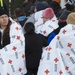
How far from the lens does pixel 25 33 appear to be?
6.93 m

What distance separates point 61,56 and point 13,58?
963mm

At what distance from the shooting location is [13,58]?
6.67 metres

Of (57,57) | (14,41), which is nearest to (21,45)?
(14,41)

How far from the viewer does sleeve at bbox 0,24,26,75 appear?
Answer: 21.8ft

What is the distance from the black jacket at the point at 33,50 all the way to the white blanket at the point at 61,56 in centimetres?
19

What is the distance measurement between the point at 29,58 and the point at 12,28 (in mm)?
721

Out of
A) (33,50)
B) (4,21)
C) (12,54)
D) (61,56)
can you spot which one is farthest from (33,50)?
(4,21)

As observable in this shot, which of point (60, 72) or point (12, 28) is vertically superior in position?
point (12, 28)

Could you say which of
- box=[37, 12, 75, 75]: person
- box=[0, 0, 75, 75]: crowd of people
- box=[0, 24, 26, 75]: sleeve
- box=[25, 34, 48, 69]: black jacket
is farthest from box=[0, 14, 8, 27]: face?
box=[37, 12, 75, 75]: person

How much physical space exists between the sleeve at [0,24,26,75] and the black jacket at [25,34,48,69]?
0.27 ft

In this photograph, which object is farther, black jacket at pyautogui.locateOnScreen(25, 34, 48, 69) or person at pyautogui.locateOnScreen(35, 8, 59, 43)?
person at pyautogui.locateOnScreen(35, 8, 59, 43)

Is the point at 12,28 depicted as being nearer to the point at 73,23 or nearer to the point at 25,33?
the point at 25,33

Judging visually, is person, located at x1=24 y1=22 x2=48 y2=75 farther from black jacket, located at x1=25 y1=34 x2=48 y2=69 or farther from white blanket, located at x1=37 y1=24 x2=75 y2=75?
white blanket, located at x1=37 y1=24 x2=75 y2=75

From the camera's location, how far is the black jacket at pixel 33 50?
665 centimetres
